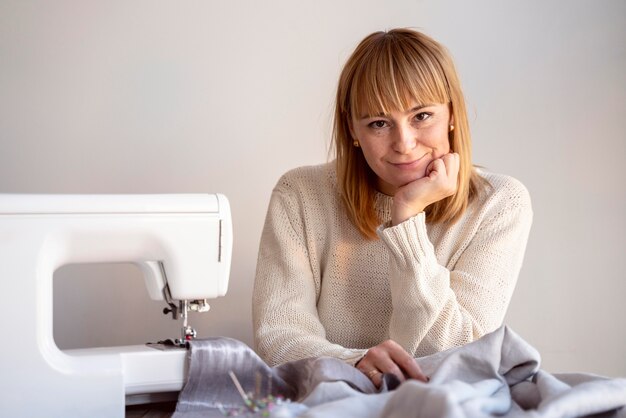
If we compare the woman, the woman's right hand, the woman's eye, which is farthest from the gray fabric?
the woman's eye

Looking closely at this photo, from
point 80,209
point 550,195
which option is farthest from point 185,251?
point 550,195

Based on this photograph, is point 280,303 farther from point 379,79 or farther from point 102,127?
point 102,127

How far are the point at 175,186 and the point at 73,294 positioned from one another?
45 centimetres

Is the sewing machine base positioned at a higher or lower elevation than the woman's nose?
lower

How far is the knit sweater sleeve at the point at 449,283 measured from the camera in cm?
202

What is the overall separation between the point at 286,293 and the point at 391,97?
53cm

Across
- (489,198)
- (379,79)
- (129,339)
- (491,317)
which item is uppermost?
(379,79)

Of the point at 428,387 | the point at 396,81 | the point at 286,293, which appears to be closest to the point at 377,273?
the point at 286,293

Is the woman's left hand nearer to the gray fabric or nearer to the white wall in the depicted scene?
the gray fabric

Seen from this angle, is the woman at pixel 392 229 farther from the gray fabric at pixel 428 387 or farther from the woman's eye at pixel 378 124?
the gray fabric at pixel 428 387

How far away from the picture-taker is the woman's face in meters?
2.13

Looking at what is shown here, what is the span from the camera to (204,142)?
287 centimetres

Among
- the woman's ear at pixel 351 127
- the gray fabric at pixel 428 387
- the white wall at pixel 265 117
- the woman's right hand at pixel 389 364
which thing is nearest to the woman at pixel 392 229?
the woman's ear at pixel 351 127

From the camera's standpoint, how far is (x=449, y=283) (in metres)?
2.08
